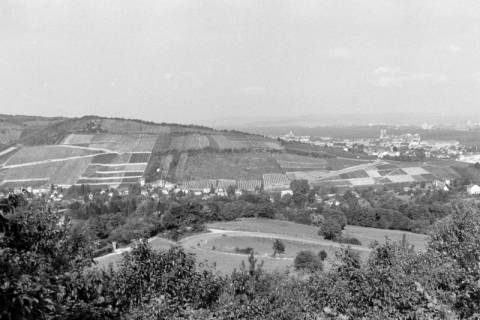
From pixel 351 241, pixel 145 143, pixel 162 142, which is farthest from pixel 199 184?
pixel 351 241

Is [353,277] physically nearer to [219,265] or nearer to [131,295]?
[131,295]

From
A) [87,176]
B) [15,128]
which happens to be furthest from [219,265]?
[15,128]

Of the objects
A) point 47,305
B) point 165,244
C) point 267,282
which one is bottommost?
point 165,244

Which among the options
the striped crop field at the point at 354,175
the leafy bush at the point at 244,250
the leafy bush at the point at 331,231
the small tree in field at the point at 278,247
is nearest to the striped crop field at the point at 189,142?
the striped crop field at the point at 354,175

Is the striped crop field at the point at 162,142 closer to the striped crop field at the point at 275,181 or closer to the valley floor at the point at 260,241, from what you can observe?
the striped crop field at the point at 275,181

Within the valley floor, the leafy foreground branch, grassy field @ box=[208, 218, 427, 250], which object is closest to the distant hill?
grassy field @ box=[208, 218, 427, 250]

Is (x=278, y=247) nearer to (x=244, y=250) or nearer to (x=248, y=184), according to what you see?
(x=244, y=250)

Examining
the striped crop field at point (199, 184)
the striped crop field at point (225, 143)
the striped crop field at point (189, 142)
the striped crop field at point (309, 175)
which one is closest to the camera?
the striped crop field at point (199, 184)
